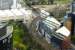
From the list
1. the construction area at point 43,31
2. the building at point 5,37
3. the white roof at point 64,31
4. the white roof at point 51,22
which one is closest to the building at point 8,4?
the construction area at point 43,31

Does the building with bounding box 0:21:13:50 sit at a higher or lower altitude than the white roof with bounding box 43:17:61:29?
lower

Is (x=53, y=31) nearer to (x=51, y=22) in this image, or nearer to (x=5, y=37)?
(x=51, y=22)

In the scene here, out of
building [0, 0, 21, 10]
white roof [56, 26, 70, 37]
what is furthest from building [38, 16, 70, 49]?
building [0, 0, 21, 10]

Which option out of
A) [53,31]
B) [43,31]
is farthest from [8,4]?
[53,31]

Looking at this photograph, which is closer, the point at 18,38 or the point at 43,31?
the point at 18,38

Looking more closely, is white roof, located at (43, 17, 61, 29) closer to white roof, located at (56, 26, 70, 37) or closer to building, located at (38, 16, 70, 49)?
building, located at (38, 16, 70, 49)

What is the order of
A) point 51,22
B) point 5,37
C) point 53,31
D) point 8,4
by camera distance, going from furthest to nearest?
point 8,4
point 51,22
point 53,31
point 5,37

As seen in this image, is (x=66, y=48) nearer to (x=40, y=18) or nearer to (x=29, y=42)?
(x=29, y=42)

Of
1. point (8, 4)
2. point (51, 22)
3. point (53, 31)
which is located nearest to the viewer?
point (53, 31)

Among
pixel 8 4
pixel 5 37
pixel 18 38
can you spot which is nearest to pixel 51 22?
pixel 18 38

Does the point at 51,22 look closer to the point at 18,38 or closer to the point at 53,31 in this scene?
the point at 53,31

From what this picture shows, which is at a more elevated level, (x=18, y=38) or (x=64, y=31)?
(x=64, y=31)

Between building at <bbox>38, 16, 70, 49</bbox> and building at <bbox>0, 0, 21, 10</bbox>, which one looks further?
building at <bbox>0, 0, 21, 10</bbox>

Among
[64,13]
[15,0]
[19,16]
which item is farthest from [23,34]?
[15,0]
